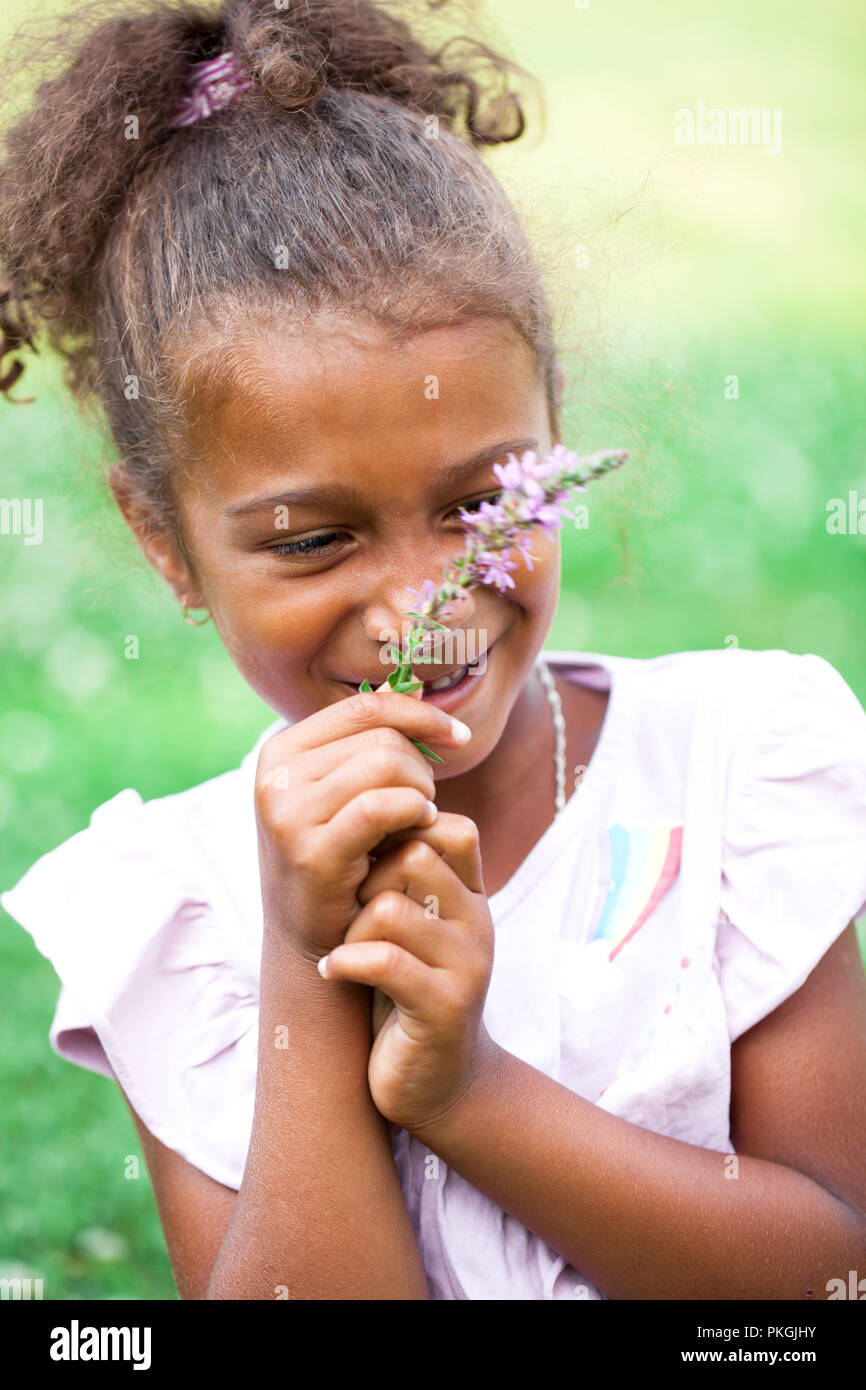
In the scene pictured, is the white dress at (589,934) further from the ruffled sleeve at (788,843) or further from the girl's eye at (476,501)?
the girl's eye at (476,501)

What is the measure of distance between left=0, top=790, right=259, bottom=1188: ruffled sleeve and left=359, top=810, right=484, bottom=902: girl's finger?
0.64 meters

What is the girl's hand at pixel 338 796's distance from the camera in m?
1.77

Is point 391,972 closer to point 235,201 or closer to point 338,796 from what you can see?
point 338,796

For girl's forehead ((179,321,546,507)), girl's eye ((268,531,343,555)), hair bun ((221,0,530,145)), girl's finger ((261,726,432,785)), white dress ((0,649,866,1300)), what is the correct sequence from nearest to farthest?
girl's finger ((261,726,432,785)) → girl's forehead ((179,321,546,507)) → girl's eye ((268,531,343,555)) → white dress ((0,649,866,1300)) → hair bun ((221,0,530,145))

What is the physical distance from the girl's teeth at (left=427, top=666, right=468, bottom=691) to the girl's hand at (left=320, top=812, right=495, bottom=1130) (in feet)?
1.20

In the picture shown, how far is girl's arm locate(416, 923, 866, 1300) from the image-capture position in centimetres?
199

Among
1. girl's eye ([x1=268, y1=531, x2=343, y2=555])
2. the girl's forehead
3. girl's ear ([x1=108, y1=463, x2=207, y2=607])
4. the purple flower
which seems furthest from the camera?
girl's ear ([x1=108, y1=463, x2=207, y2=607])

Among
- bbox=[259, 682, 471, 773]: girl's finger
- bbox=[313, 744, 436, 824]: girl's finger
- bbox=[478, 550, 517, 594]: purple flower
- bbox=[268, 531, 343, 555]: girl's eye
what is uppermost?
bbox=[268, 531, 343, 555]: girl's eye

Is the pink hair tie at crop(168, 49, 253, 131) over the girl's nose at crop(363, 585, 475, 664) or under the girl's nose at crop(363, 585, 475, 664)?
over

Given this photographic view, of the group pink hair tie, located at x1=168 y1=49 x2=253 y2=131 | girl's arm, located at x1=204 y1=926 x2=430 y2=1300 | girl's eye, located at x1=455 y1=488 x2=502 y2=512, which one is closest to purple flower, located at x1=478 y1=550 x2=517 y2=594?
girl's eye, located at x1=455 y1=488 x2=502 y2=512

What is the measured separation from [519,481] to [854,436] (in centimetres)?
493

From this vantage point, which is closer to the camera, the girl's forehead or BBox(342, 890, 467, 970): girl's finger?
BBox(342, 890, 467, 970): girl's finger

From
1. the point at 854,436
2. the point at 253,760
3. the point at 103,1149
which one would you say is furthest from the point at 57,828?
the point at 854,436

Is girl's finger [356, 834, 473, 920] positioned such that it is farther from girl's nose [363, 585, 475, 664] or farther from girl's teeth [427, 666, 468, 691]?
girl's teeth [427, 666, 468, 691]
